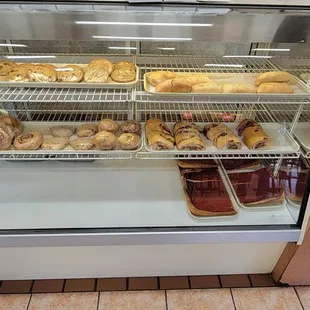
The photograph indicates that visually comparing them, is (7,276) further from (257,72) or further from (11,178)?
(257,72)

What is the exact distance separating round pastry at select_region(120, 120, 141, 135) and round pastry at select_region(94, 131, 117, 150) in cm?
8

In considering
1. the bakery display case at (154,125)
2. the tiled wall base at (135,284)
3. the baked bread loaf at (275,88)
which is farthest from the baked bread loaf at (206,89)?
the tiled wall base at (135,284)

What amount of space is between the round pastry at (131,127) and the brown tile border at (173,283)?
82cm

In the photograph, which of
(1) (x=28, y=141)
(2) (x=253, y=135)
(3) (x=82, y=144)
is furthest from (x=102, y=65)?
(2) (x=253, y=135)

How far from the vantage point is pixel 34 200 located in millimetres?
1378

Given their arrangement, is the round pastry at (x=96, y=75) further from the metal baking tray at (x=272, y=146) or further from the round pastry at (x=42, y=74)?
the metal baking tray at (x=272, y=146)

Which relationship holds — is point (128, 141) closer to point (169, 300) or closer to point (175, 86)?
point (175, 86)

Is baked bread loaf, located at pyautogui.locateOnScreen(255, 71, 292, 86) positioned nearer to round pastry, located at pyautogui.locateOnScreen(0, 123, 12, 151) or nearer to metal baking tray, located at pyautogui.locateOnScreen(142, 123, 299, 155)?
metal baking tray, located at pyautogui.locateOnScreen(142, 123, 299, 155)

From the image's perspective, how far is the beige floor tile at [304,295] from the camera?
155cm

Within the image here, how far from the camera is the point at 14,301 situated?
4.93ft

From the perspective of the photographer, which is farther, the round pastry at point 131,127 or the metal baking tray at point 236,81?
the round pastry at point 131,127

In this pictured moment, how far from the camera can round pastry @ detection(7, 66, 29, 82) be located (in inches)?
41.9

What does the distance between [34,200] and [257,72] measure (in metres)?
1.10

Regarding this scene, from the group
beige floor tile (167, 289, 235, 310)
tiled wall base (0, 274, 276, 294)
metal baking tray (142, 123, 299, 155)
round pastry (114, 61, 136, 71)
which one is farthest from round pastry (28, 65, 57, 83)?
beige floor tile (167, 289, 235, 310)
